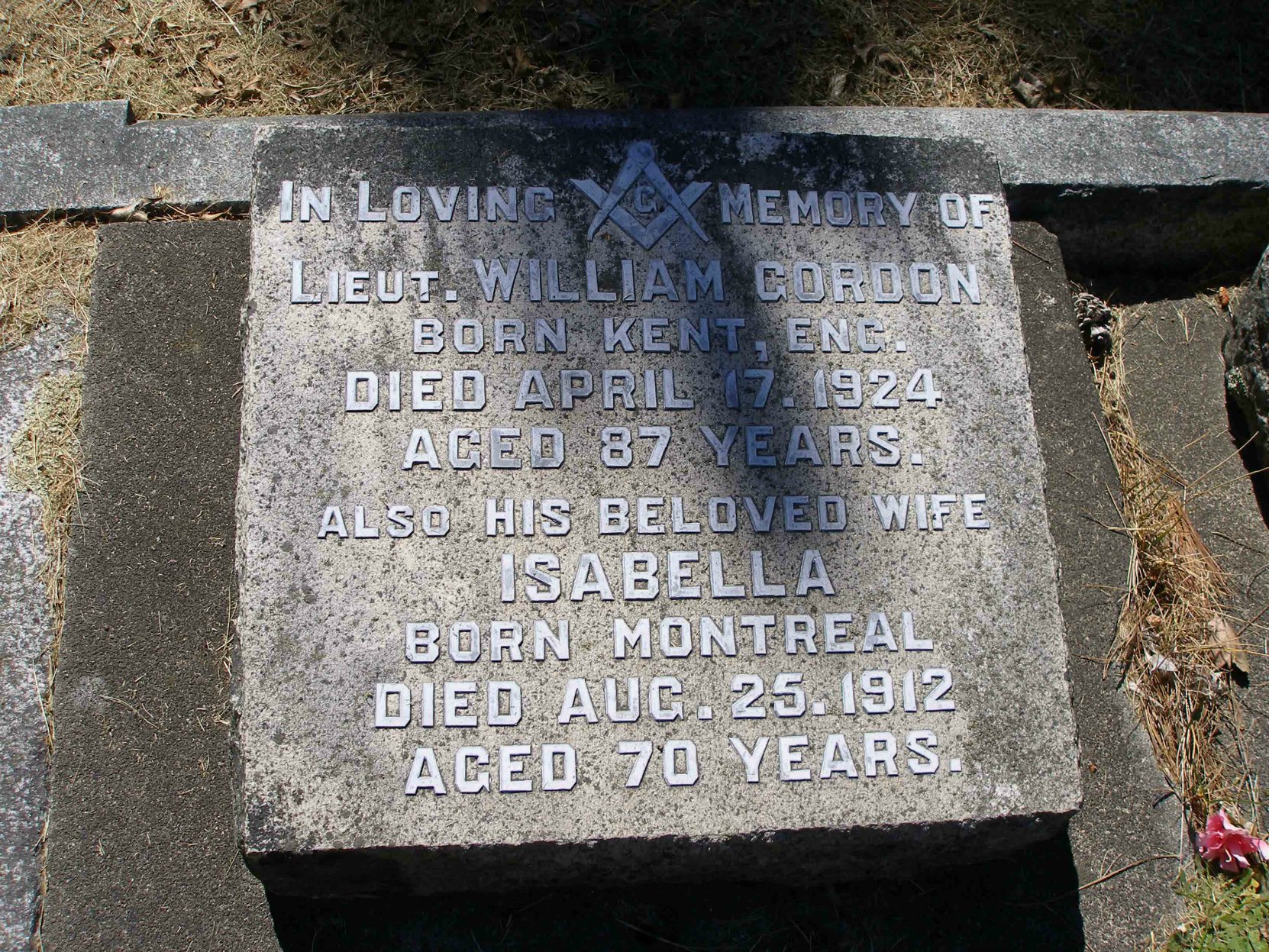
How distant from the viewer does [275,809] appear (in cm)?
183

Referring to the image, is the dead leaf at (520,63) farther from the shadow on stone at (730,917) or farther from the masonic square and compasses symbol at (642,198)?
the shadow on stone at (730,917)

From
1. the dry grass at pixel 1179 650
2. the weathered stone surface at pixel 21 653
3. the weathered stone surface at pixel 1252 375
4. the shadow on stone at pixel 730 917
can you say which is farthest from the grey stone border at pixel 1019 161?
the shadow on stone at pixel 730 917

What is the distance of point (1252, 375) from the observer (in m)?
2.68

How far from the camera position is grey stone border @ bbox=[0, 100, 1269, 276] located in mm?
2754

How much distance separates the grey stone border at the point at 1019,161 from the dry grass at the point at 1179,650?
701 mm

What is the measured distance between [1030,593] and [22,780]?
83.3 inches

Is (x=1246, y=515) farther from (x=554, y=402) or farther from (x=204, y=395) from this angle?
(x=204, y=395)

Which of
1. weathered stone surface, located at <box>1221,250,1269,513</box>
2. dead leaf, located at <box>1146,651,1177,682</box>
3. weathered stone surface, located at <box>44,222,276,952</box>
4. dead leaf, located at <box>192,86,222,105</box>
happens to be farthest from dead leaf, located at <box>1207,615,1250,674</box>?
dead leaf, located at <box>192,86,222,105</box>

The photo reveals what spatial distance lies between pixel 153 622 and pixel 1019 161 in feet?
8.18

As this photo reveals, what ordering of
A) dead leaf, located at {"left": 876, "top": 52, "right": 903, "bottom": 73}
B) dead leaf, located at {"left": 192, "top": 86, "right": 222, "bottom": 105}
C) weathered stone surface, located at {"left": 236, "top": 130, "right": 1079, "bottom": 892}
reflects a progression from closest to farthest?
weathered stone surface, located at {"left": 236, "top": 130, "right": 1079, "bottom": 892} → dead leaf, located at {"left": 192, "top": 86, "right": 222, "bottom": 105} → dead leaf, located at {"left": 876, "top": 52, "right": 903, "bottom": 73}

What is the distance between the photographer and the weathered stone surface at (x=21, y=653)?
2129 millimetres

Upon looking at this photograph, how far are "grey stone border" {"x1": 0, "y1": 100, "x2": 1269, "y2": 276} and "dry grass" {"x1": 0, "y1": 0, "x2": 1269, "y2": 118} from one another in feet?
0.64

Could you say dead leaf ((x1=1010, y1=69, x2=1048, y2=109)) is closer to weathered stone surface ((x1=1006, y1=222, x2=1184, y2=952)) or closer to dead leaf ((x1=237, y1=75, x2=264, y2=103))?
weathered stone surface ((x1=1006, y1=222, x2=1184, y2=952))

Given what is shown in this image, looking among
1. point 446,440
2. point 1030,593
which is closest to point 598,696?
point 446,440
